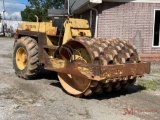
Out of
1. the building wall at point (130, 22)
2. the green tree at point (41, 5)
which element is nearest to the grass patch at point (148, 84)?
the building wall at point (130, 22)

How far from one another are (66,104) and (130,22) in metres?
8.65

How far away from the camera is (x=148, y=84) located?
27.8 feet

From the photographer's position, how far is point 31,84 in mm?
7980

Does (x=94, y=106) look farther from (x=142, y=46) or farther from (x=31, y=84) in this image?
(x=142, y=46)

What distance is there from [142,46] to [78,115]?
924 cm

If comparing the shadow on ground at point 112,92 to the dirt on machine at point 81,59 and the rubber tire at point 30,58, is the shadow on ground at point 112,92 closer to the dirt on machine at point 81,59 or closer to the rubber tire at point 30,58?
the dirt on machine at point 81,59

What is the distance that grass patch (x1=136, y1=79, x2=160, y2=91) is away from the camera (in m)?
8.02

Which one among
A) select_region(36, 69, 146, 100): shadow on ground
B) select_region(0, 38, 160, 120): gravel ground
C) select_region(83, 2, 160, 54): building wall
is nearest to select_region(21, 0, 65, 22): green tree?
select_region(83, 2, 160, 54): building wall

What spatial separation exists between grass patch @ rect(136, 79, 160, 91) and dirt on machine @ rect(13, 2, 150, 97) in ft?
3.15

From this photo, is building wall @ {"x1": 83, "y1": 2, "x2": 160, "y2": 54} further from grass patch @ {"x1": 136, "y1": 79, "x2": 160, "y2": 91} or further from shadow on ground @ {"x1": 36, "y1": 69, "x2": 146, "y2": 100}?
shadow on ground @ {"x1": 36, "y1": 69, "x2": 146, "y2": 100}

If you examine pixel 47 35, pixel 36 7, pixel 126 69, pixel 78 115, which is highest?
pixel 36 7

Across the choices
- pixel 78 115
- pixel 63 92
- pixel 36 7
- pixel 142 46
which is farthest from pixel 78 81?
pixel 36 7

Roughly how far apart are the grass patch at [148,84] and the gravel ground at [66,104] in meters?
0.16

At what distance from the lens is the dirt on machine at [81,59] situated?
6.23 m
